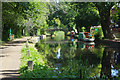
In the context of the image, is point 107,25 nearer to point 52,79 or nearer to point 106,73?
point 106,73

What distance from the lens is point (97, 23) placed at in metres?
48.0

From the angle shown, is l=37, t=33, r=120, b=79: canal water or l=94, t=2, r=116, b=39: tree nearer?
l=37, t=33, r=120, b=79: canal water

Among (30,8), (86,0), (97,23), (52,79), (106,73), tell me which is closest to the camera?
(52,79)

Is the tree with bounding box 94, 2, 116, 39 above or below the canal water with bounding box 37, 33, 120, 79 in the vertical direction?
above

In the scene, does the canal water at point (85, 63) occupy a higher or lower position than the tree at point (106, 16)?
lower

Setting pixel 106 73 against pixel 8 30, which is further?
pixel 8 30

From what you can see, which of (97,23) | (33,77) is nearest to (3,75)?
(33,77)

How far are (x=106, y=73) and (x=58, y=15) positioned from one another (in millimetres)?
64422

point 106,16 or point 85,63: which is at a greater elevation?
point 106,16

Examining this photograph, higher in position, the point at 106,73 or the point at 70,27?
the point at 70,27

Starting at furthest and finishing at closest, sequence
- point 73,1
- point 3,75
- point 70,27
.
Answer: point 70,27 → point 73,1 → point 3,75

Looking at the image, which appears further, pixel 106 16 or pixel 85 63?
pixel 106 16

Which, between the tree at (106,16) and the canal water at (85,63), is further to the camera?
the tree at (106,16)

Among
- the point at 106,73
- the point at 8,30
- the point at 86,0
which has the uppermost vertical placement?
the point at 86,0
